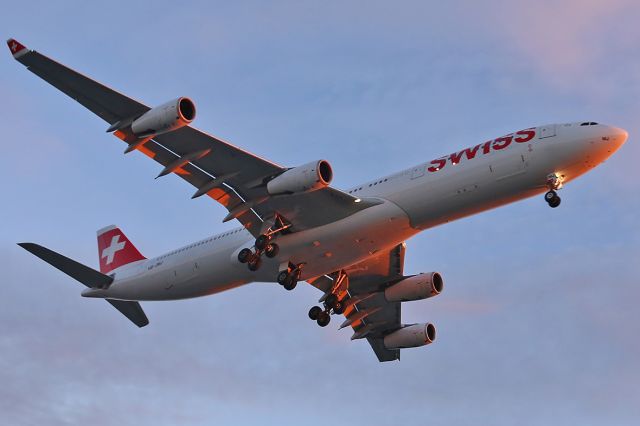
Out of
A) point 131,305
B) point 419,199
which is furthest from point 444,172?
point 131,305

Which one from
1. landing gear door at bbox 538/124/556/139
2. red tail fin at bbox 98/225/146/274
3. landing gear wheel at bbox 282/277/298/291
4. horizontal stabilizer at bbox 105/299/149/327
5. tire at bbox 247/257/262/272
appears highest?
red tail fin at bbox 98/225/146/274

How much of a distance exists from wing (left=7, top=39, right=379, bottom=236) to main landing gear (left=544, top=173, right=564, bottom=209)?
8.65m

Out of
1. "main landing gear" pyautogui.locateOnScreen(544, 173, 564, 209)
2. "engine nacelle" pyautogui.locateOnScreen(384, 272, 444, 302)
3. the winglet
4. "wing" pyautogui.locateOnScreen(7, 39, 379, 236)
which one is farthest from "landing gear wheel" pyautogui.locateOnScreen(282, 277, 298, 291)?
the winglet

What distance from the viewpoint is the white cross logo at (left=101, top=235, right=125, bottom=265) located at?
61750mm

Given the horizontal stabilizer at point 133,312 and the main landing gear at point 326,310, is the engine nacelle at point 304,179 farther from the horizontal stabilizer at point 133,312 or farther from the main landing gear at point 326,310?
the horizontal stabilizer at point 133,312

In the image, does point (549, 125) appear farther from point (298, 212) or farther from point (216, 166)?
point (216, 166)

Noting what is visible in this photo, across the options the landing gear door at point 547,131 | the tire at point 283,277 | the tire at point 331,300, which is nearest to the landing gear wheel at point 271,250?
the tire at point 283,277

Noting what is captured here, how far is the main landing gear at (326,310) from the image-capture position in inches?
2235

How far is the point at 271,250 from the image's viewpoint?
50.1 m

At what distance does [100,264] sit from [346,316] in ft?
52.6

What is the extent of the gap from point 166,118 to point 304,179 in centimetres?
725

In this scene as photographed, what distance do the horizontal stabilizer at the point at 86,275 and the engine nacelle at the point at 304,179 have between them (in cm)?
1336

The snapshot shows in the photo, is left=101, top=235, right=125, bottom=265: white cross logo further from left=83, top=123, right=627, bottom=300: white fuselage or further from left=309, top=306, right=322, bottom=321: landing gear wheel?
left=309, top=306, right=322, bottom=321: landing gear wheel

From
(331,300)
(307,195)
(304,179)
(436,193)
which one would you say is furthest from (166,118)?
(331,300)
